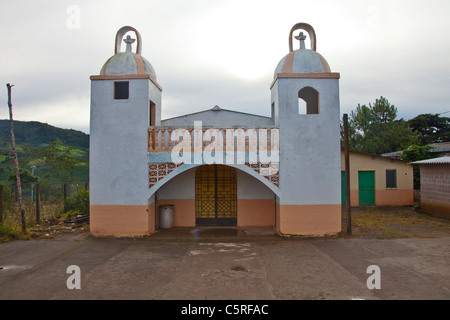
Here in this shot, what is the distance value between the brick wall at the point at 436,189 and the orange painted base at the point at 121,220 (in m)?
11.3

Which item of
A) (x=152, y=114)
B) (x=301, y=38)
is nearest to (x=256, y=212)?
(x=152, y=114)

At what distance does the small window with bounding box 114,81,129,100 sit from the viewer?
9094 mm

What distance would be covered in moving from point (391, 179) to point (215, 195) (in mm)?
9832

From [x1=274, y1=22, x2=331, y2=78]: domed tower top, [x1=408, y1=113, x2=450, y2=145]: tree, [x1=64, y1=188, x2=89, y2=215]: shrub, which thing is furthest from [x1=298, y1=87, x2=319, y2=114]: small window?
[x1=408, y1=113, x2=450, y2=145]: tree

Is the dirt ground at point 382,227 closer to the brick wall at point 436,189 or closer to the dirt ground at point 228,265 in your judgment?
the dirt ground at point 228,265

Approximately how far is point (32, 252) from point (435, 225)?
12.3 meters

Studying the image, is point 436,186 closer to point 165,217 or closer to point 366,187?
point 366,187

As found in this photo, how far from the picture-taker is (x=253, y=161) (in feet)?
28.7

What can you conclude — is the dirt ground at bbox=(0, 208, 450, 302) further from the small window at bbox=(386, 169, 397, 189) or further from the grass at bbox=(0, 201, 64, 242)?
the small window at bbox=(386, 169, 397, 189)

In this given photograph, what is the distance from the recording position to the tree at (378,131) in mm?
23875

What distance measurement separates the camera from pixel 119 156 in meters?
8.88

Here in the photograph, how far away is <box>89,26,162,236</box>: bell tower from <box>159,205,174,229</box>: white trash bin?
1.06m

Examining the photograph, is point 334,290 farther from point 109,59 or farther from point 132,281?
point 109,59
